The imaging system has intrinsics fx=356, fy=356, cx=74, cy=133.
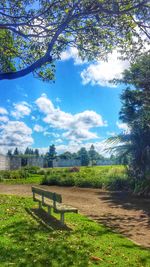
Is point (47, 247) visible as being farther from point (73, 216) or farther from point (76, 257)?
point (73, 216)

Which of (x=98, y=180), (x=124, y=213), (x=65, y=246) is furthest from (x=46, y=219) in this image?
(x=98, y=180)

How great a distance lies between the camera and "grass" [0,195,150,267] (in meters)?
6.33

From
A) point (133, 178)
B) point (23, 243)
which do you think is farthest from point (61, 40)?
Result: point (133, 178)

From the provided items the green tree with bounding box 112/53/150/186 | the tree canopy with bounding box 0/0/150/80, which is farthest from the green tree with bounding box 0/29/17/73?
the green tree with bounding box 112/53/150/186

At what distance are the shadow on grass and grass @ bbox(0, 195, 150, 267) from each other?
0.39 ft

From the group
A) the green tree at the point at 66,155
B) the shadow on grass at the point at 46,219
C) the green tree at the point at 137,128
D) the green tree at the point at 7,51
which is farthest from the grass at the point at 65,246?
the green tree at the point at 66,155

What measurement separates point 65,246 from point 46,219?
3.69 metres

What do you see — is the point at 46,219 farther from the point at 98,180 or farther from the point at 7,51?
the point at 98,180

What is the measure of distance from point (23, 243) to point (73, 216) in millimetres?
Answer: 4541

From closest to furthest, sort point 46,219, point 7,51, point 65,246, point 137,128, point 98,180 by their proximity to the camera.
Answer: point 65,246 → point 7,51 → point 46,219 → point 137,128 → point 98,180

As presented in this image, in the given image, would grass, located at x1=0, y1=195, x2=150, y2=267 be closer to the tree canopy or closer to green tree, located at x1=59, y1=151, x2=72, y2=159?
the tree canopy

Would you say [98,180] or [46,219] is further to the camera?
[98,180]

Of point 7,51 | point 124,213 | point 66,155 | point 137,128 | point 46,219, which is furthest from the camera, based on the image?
point 66,155

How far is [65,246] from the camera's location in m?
7.41
